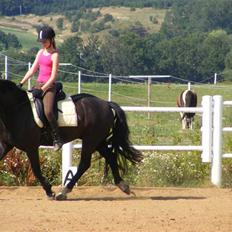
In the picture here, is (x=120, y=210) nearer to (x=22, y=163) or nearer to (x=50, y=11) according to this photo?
(x=22, y=163)

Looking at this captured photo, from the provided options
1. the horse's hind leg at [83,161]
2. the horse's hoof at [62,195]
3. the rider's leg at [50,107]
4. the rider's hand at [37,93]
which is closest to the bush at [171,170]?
the horse's hind leg at [83,161]

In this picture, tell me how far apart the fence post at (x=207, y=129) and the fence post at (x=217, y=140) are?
7 cm

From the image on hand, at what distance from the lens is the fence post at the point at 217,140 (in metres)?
14.2

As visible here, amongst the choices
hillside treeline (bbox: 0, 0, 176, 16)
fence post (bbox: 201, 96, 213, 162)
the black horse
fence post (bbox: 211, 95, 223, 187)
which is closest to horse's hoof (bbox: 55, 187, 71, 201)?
the black horse

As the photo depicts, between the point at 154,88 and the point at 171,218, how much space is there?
1494 inches

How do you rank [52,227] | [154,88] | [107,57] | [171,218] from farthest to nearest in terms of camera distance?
1. [107,57]
2. [154,88]
3. [171,218]
4. [52,227]

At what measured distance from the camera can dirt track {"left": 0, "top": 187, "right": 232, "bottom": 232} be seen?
32.5 ft

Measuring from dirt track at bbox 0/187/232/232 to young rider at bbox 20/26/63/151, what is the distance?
42.9 inches

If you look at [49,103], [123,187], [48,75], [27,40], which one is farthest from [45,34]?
[27,40]

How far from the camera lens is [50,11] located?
6668 inches

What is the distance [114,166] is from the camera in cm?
1284

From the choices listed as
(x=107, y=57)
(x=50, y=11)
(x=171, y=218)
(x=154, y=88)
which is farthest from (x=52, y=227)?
(x=50, y=11)

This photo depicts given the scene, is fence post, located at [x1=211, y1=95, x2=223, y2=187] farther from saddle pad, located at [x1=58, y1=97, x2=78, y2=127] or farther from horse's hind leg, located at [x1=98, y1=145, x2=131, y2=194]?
saddle pad, located at [x1=58, y1=97, x2=78, y2=127]

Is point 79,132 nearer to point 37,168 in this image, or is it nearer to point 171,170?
point 37,168
